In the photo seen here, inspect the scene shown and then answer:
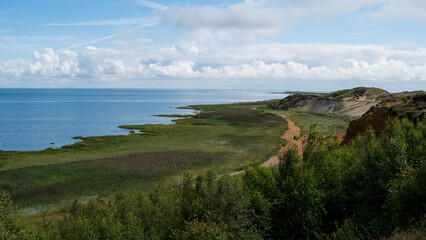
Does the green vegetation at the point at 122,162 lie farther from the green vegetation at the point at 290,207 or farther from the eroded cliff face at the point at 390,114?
the eroded cliff face at the point at 390,114

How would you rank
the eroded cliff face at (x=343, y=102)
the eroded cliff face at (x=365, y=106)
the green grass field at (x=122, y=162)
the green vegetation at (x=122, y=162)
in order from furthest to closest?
the eroded cliff face at (x=343, y=102) → the eroded cliff face at (x=365, y=106) → the green vegetation at (x=122, y=162) → the green grass field at (x=122, y=162)

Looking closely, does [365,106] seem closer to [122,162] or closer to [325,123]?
[325,123]

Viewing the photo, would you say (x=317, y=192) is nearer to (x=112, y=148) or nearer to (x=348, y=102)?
(x=112, y=148)

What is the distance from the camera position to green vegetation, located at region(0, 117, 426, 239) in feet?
46.1

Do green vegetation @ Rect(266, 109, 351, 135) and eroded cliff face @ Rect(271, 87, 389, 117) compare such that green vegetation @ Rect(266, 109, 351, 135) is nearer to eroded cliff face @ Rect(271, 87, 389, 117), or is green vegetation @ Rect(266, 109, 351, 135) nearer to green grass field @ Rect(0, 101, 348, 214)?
green grass field @ Rect(0, 101, 348, 214)

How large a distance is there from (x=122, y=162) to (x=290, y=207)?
2863cm

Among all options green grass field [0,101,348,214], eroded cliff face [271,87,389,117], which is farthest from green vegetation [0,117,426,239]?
eroded cliff face [271,87,389,117]

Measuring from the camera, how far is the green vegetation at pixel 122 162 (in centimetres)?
2978

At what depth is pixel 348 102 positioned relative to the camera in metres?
115

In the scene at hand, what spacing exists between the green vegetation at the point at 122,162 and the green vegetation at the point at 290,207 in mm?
4332

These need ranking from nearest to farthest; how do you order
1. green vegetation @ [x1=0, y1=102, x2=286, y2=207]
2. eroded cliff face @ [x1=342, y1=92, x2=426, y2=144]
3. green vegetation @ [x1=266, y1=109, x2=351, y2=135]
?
green vegetation @ [x1=0, y1=102, x2=286, y2=207], eroded cliff face @ [x1=342, y1=92, x2=426, y2=144], green vegetation @ [x1=266, y1=109, x2=351, y2=135]

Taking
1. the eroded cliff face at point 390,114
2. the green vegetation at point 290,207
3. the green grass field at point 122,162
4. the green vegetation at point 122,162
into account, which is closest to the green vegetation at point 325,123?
the eroded cliff face at point 390,114

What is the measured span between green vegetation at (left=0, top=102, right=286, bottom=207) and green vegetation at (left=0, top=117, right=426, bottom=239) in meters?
4.33

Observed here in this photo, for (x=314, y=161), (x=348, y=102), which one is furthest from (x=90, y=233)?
(x=348, y=102)
